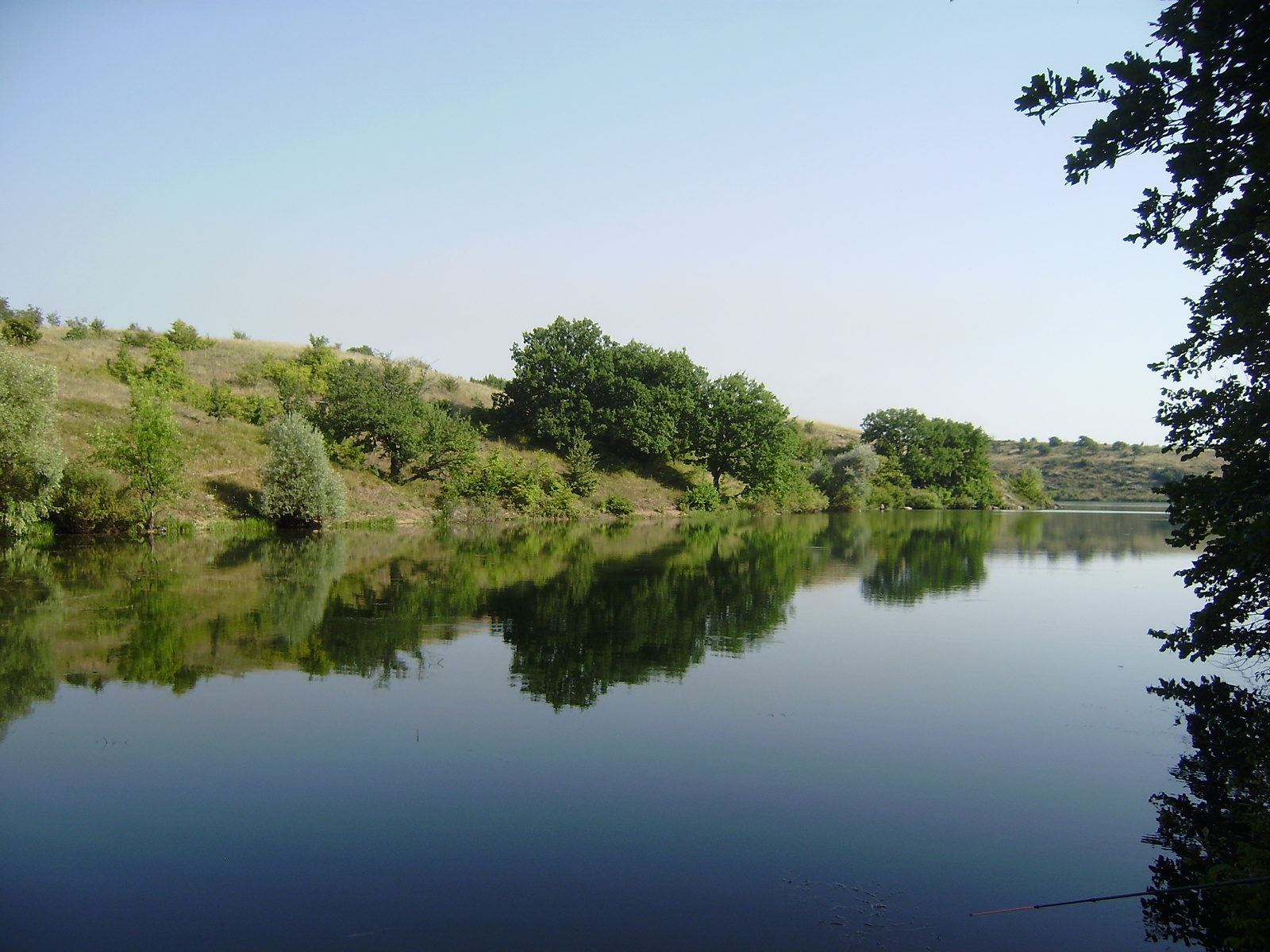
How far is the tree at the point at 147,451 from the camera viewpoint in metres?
28.1

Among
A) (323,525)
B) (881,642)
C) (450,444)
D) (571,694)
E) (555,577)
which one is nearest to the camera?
(571,694)

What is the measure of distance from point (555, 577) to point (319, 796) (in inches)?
523

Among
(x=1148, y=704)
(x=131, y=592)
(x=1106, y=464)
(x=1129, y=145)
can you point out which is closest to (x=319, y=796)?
(x=1129, y=145)

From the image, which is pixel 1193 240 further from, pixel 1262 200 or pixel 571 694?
pixel 571 694

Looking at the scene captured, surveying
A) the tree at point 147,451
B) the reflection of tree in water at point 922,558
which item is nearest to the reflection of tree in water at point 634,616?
the reflection of tree in water at point 922,558

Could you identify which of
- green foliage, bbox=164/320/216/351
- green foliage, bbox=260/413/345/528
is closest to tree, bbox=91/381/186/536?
green foliage, bbox=260/413/345/528

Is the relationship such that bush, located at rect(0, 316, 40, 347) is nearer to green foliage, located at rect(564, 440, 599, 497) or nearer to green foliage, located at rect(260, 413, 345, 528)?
green foliage, located at rect(260, 413, 345, 528)

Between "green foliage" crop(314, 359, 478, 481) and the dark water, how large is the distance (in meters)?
22.3

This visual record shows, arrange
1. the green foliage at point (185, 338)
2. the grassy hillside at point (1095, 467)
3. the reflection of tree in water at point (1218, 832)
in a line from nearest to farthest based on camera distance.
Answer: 1. the reflection of tree in water at point (1218, 832)
2. the green foliage at point (185, 338)
3. the grassy hillside at point (1095, 467)

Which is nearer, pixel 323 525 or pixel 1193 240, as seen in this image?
pixel 1193 240

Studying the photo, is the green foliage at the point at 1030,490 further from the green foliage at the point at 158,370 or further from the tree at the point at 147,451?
the tree at the point at 147,451

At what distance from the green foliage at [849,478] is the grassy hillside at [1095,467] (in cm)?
3255

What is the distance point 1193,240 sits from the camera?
23.1ft

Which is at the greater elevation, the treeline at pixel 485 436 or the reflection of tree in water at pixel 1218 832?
the treeline at pixel 485 436
